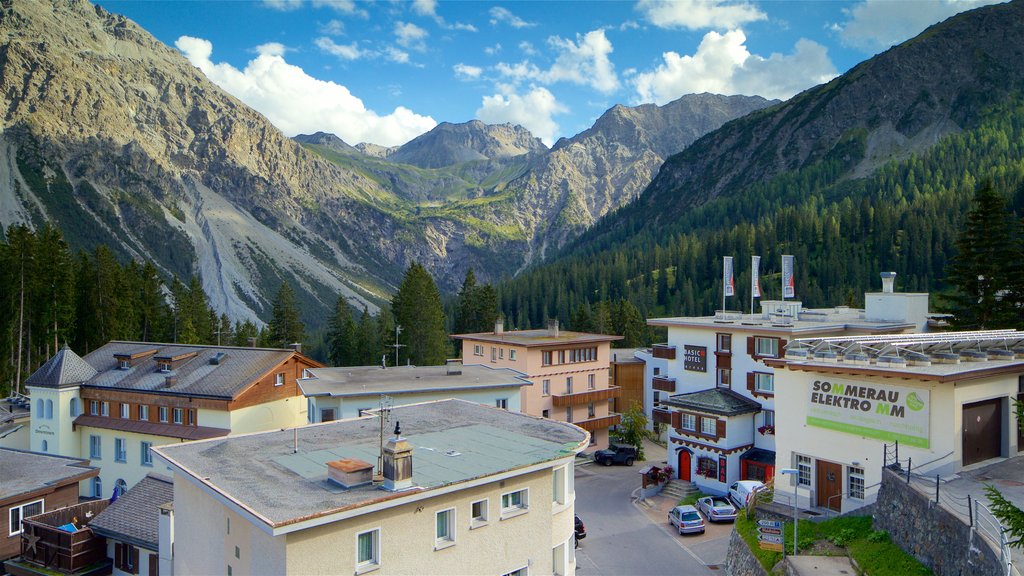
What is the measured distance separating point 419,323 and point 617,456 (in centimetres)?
3628

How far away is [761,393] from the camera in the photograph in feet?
140

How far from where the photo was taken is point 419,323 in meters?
79.8

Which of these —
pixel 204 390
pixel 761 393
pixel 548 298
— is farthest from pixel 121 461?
pixel 548 298

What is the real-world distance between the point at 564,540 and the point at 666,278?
14280cm

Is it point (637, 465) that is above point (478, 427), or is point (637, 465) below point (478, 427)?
below

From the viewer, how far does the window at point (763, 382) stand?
42.2 m

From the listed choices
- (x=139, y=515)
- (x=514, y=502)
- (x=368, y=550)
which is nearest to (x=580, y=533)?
(x=514, y=502)

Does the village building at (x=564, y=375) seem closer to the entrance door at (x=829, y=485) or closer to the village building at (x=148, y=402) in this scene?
the village building at (x=148, y=402)

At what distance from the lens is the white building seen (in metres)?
23.2

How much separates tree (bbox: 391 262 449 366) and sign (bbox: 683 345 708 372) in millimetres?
37033

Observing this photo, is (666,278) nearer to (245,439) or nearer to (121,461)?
(121,461)

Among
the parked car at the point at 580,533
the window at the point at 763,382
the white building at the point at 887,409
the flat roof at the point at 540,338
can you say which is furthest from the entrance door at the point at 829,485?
the flat roof at the point at 540,338

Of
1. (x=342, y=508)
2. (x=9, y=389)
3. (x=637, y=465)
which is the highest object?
(x=342, y=508)

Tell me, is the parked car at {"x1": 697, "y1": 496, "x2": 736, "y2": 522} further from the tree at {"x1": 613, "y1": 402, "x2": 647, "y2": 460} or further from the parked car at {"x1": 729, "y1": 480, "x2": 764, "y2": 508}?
the tree at {"x1": 613, "y1": 402, "x2": 647, "y2": 460}
